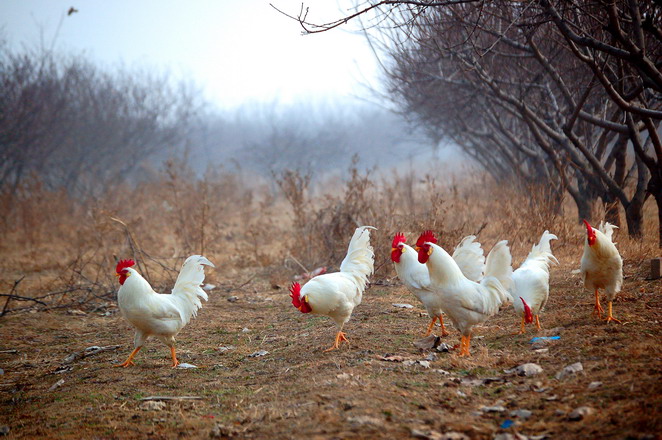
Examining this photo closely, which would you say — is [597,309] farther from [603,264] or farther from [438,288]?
[438,288]

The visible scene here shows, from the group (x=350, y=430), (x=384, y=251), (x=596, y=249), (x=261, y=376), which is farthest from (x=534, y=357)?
(x=384, y=251)

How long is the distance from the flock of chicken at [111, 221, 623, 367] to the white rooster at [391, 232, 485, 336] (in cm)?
1

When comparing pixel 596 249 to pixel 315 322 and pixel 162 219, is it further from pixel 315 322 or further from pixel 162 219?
pixel 162 219

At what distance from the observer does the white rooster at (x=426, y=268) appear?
570 centimetres

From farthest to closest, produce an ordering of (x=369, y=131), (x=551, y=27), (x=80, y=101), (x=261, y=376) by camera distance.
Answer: (x=369, y=131)
(x=80, y=101)
(x=551, y=27)
(x=261, y=376)

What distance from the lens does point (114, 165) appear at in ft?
92.7

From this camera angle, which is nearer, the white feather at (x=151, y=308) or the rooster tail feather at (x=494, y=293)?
the rooster tail feather at (x=494, y=293)

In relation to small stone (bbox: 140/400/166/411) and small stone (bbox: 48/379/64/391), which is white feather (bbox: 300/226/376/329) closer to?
small stone (bbox: 140/400/166/411)

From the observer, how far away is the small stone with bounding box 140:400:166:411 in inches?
165

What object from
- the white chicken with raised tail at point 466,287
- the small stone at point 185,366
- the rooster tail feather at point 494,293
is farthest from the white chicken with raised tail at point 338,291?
the rooster tail feather at point 494,293

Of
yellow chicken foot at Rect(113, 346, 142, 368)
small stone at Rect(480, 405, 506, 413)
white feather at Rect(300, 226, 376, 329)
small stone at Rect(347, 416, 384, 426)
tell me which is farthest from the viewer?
yellow chicken foot at Rect(113, 346, 142, 368)

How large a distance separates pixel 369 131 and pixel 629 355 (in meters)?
64.9

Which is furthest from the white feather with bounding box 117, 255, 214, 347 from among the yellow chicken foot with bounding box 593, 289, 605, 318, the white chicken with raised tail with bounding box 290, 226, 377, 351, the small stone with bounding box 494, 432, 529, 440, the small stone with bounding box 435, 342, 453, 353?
the yellow chicken foot with bounding box 593, 289, 605, 318

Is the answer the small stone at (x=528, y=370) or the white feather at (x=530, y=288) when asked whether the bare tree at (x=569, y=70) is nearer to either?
the white feather at (x=530, y=288)
